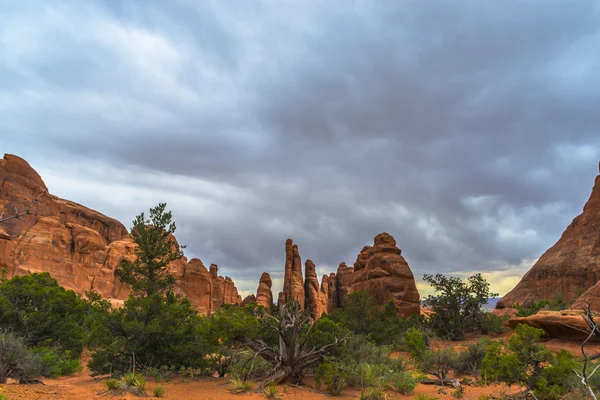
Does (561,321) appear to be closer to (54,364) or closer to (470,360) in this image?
(470,360)

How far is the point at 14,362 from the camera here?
1349 centimetres

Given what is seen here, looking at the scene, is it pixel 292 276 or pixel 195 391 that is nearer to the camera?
pixel 195 391

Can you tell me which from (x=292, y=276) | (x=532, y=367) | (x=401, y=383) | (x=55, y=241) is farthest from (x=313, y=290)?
(x=532, y=367)

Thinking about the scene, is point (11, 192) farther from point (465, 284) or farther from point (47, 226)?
point (465, 284)

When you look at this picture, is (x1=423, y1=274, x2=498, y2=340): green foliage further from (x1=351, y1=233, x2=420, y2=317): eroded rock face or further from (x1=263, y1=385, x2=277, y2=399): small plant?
(x1=263, y1=385, x2=277, y2=399): small plant

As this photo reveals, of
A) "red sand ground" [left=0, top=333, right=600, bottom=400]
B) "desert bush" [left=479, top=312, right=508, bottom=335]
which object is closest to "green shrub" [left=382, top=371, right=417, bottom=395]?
"red sand ground" [left=0, top=333, right=600, bottom=400]

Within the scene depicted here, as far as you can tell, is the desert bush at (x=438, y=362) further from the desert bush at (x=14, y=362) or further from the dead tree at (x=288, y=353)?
the desert bush at (x=14, y=362)

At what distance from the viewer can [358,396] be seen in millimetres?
13219

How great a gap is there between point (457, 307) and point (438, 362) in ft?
65.4

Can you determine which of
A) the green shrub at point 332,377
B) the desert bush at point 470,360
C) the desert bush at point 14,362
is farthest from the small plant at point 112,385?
the desert bush at point 470,360

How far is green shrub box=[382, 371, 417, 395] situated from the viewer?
13.8 metres

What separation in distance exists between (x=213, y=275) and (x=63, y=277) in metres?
40.4

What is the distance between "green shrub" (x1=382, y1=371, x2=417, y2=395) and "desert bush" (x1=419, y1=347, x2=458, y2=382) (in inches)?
178

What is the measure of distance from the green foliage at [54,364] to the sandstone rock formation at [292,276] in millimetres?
63835
